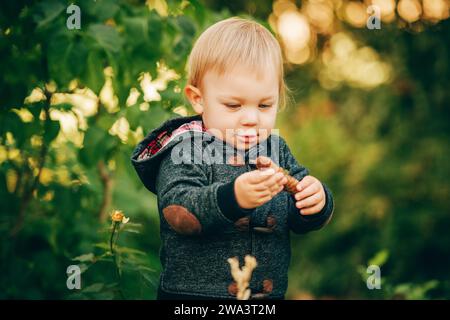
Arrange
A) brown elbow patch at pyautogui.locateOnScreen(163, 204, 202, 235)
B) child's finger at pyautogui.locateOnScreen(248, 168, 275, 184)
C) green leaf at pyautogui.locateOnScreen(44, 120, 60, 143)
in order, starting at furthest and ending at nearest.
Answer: green leaf at pyautogui.locateOnScreen(44, 120, 60, 143), brown elbow patch at pyautogui.locateOnScreen(163, 204, 202, 235), child's finger at pyautogui.locateOnScreen(248, 168, 275, 184)

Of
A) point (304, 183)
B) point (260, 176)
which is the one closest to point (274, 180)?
point (260, 176)

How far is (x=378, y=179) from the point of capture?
4.84 metres

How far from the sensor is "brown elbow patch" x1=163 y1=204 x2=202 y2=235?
1570mm

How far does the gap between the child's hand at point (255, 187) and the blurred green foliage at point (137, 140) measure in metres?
0.77

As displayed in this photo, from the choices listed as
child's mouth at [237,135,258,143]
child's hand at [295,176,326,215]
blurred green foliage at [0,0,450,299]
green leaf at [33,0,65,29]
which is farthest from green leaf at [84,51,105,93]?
child's hand at [295,176,326,215]

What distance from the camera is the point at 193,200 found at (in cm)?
156

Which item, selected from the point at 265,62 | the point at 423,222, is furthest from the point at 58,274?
the point at 423,222

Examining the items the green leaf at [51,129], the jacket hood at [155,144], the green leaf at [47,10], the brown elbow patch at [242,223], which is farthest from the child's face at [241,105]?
the green leaf at [51,129]

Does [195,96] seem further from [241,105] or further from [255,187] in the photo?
[255,187]

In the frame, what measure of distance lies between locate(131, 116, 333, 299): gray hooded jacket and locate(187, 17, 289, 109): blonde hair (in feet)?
0.62

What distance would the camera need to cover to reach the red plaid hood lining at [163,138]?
1.80 metres

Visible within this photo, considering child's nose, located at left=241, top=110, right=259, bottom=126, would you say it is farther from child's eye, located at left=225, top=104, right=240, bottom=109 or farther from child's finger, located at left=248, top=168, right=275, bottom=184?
child's finger, located at left=248, top=168, right=275, bottom=184

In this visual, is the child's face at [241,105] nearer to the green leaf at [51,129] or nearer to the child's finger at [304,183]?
the child's finger at [304,183]

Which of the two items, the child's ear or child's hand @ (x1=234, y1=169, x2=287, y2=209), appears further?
the child's ear
